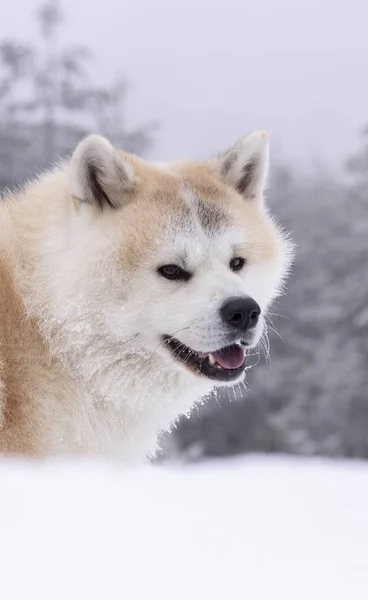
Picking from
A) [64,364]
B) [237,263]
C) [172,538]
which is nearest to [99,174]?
[237,263]

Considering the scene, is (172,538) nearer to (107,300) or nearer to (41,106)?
(107,300)

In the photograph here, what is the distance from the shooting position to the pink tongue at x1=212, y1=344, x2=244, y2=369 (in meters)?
3.71

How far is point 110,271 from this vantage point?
11.9ft

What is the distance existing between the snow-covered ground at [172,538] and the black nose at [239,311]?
141cm

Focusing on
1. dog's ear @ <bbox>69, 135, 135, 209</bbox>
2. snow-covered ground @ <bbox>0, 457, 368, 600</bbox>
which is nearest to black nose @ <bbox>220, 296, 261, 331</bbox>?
dog's ear @ <bbox>69, 135, 135, 209</bbox>

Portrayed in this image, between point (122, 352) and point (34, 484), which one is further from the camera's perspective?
point (122, 352)

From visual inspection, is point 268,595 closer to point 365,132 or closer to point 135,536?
point 135,536

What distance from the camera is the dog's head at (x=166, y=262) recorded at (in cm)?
361

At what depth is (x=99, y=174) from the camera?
12.7 feet

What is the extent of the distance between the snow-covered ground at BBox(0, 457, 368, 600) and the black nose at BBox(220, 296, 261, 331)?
4.64 ft

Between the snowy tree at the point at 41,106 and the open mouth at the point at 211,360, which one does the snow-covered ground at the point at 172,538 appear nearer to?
the open mouth at the point at 211,360

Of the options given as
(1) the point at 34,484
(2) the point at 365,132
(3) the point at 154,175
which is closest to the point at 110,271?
(3) the point at 154,175

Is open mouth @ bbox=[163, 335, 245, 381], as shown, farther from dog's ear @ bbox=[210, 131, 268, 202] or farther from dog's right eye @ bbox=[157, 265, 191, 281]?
dog's ear @ bbox=[210, 131, 268, 202]

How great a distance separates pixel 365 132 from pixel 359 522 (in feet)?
75.7
